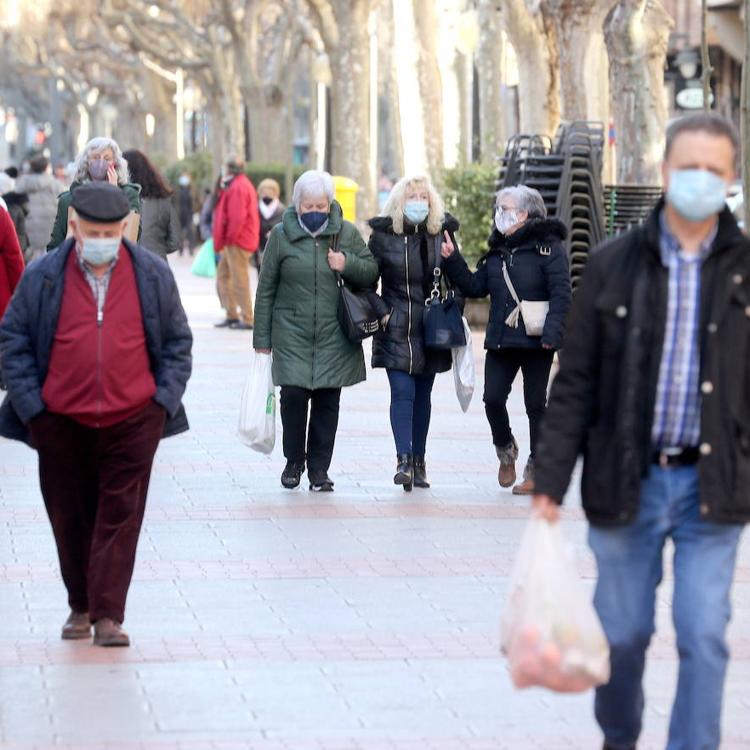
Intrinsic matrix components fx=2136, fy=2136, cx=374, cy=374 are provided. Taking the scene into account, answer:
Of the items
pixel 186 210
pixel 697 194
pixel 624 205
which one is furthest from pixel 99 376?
pixel 186 210

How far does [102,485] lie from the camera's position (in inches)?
277

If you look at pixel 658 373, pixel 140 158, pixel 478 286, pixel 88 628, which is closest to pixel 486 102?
pixel 140 158

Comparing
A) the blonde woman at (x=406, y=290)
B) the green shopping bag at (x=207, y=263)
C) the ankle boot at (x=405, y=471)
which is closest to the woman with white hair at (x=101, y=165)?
the blonde woman at (x=406, y=290)

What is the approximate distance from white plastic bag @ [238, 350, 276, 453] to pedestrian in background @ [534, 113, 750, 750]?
18.9 feet

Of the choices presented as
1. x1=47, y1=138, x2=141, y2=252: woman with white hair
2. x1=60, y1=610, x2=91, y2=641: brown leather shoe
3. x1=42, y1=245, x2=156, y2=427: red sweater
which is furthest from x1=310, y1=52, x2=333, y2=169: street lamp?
x1=42, y1=245, x2=156, y2=427: red sweater

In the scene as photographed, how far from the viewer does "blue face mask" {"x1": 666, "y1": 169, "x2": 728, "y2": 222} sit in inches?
192

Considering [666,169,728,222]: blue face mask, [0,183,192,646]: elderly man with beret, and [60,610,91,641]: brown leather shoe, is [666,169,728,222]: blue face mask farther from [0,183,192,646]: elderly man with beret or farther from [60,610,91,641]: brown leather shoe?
[60,610,91,641]: brown leather shoe

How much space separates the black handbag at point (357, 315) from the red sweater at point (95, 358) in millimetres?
3668

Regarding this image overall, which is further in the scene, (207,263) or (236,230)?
(207,263)

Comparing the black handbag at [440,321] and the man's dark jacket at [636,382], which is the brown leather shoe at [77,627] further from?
the black handbag at [440,321]

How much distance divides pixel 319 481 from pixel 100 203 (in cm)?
424

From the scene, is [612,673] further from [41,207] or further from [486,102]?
[486,102]

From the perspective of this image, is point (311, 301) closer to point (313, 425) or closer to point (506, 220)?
point (313, 425)

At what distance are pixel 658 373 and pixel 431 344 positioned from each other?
5.84 m
